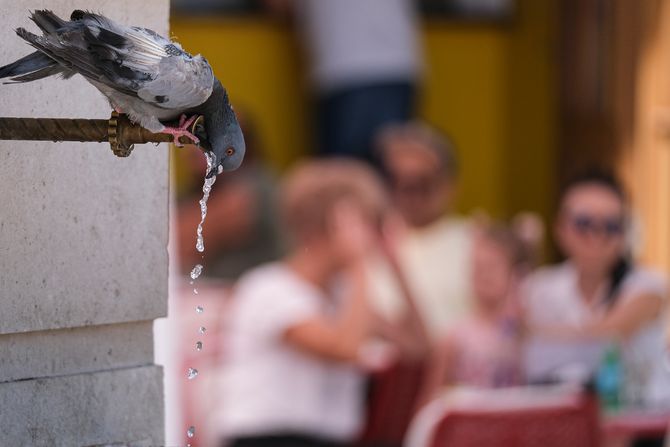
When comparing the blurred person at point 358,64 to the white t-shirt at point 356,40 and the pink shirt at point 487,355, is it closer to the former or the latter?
the white t-shirt at point 356,40

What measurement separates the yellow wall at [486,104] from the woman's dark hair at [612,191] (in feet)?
8.18

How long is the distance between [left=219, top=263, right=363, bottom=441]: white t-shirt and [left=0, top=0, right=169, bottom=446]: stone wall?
6.26 feet

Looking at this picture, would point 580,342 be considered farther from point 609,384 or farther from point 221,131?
point 221,131

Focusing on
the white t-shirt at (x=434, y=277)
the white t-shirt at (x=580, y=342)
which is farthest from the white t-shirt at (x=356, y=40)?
the white t-shirt at (x=580, y=342)

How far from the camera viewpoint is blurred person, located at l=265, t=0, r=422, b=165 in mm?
6414

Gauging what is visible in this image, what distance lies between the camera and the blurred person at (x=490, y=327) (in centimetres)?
421

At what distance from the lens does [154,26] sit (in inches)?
87.6

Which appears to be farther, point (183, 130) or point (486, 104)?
point (486, 104)

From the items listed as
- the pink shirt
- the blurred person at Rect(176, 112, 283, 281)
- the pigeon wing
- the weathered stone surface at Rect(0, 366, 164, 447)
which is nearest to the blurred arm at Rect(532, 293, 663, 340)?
the pink shirt

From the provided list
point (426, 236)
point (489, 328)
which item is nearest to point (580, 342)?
point (489, 328)

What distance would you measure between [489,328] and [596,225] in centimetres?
46

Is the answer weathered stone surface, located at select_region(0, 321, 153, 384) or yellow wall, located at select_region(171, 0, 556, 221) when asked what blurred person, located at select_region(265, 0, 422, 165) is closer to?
yellow wall, located at select_region(171, 0, 556, 221)

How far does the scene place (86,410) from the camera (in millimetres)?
2197

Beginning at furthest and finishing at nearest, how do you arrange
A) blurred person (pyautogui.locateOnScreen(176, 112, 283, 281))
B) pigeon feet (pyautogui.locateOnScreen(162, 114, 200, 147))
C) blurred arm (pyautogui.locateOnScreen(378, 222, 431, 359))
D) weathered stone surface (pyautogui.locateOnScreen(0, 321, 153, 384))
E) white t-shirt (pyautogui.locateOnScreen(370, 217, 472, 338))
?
blurred person (pyautogui.locateOnScreen(176, 112, 283, 281)), white t-shirt (pyautogui.locateOnScreen(370, 217, 472, 338)), blurred arm (pyautogui.locateOnScreen(378, 222, 431, 359)), weathered stone surface (pyautogui.locateOnScreen(0, 321, 153, 384)), pigeon feet (pyautogui.locateOnScreen(162, 114, 200, 147))
